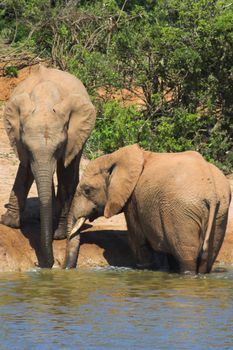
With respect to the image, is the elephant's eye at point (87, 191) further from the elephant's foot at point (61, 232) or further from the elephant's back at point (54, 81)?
the elephant's back at point (54, 81)

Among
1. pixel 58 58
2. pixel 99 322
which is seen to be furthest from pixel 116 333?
pixel 58 58

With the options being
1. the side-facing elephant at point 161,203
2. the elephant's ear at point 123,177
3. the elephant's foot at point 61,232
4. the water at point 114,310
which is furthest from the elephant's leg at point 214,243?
the elephant's foot at point 61,232

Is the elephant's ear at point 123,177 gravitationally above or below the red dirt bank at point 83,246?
above

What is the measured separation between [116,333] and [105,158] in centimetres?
334

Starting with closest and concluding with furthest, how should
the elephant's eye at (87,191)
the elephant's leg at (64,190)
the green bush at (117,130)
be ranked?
the elephant's eye at (87,191) < the elephant's leg at (64,190) < the green bush at (117,130)

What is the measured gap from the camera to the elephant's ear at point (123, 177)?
11.1m

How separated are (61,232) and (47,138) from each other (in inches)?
45.3

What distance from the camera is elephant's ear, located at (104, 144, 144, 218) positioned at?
11.1 meters

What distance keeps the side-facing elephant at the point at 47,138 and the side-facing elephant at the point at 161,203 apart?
30 centimetres

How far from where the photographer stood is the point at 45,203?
1095 cm

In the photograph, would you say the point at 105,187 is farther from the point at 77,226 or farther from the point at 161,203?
the point at 161,203

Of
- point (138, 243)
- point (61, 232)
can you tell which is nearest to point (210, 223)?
point (138, 243)

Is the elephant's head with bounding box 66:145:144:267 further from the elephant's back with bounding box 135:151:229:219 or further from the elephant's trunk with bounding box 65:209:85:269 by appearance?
the elephant's back with bounding box 135:151:229:219

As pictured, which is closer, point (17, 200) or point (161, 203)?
point (161, 203)
